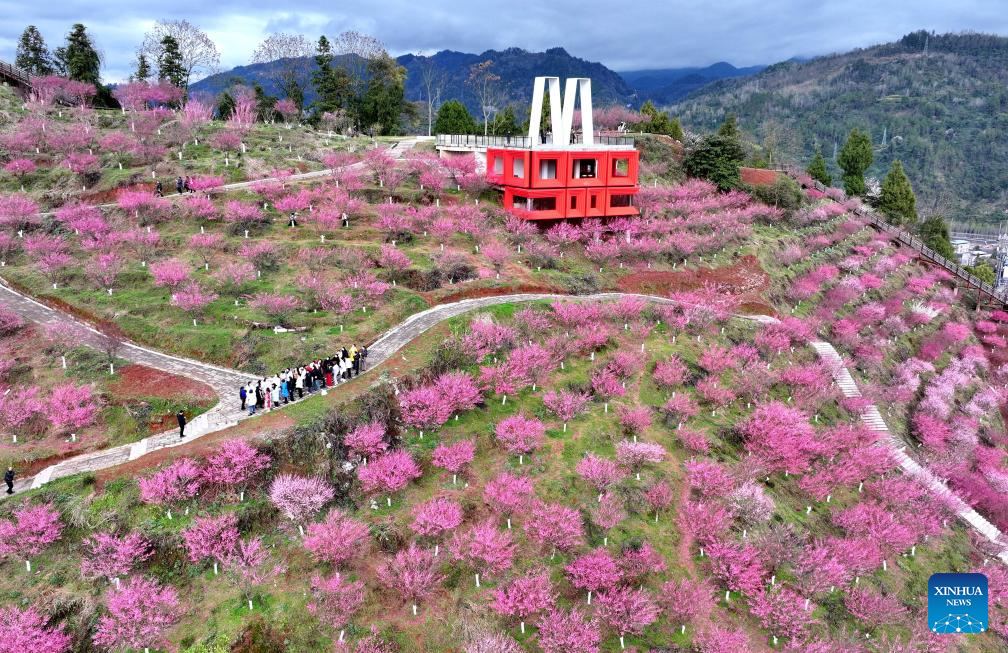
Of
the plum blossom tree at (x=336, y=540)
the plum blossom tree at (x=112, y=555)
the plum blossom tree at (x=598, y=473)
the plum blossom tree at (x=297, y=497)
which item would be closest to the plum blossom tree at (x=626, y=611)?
the plum blossom tree at (x=598, y=473)

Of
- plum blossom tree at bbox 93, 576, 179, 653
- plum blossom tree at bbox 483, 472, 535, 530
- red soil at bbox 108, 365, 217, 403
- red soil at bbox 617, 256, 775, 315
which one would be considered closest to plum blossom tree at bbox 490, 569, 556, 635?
plum blossom tree at bbox 483, 472, 535, 530

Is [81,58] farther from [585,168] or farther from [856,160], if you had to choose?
[856,160]

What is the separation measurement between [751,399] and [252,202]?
1543 inches

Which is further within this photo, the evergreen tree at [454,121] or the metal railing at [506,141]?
the evergreen tree at [454,121]

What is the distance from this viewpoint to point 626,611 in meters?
22.1

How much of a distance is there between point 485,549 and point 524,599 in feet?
7.56

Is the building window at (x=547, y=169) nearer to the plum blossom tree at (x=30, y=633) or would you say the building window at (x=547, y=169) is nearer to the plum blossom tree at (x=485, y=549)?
the plum blossom tree at (x=485, y=549)

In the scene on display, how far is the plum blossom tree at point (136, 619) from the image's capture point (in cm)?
1898

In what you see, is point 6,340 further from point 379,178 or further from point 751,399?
Answer: point 751,399

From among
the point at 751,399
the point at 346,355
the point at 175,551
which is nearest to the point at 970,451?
the point at 751,399

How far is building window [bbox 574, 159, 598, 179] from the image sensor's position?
176 feet

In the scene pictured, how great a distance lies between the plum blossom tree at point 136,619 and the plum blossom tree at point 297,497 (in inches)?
179

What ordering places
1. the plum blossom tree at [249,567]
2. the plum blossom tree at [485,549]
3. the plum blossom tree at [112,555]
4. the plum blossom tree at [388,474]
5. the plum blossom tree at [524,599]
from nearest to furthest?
1. the plum blossom tree at [112,555]
2. the plum blossom tree at [249,567]
3. the plum blossom tree at [524,599]
4. the plum blossom tree at [485,549]
5. the plum blossom tree at [388,474]

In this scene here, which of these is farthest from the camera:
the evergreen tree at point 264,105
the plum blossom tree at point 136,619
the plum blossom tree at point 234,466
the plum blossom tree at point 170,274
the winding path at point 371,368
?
the evergreen tree at point 264,105
